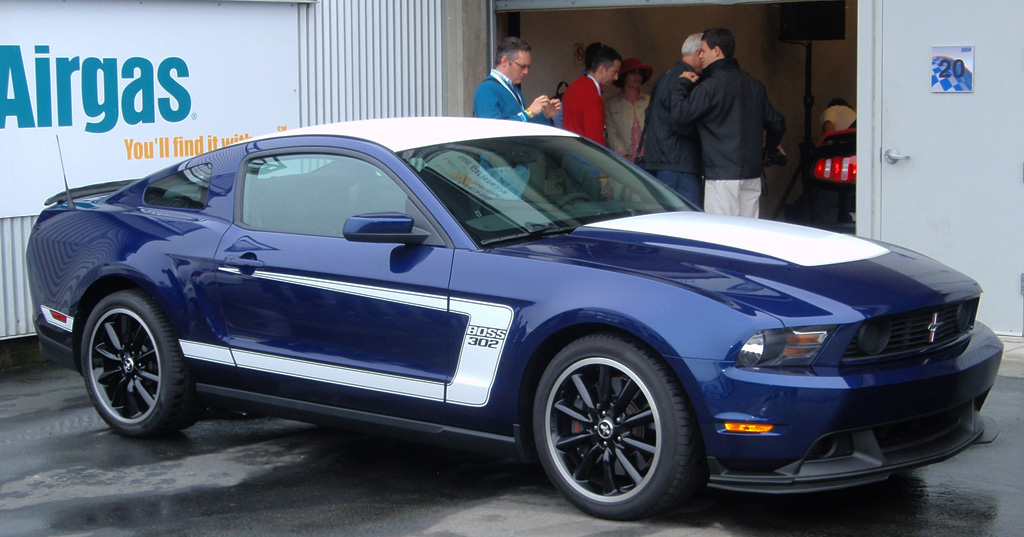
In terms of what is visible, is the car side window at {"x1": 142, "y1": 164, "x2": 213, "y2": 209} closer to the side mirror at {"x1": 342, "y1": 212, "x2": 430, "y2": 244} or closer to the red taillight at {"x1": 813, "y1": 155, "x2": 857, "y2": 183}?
the side mirror at {"x1": 342, "y1": 212, "x2": 430, "y2": 244}

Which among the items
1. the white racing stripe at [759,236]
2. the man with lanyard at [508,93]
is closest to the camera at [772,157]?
the man with lanyard at [508,93]

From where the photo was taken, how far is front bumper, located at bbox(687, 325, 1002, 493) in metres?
4.30

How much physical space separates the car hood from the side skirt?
30.4 inches

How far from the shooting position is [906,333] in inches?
182

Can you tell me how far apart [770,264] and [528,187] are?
4.07 feet

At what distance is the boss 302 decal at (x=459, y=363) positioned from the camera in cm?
489

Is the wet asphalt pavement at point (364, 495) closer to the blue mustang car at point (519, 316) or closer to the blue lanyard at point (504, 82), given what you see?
the blue mustang car at point (519, 316)

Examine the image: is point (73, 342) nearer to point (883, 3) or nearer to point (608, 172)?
point (608, 172)

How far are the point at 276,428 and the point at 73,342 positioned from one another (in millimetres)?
1118

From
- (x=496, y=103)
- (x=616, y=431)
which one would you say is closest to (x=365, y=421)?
(x=616, y=431)

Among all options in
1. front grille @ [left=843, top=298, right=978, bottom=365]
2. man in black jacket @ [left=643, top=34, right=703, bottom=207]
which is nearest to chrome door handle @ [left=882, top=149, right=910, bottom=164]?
man in black jacket @ [left=643, top=34, right=703, bottom=207]

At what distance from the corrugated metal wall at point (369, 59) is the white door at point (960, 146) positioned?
161 inches

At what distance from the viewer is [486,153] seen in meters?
5.64

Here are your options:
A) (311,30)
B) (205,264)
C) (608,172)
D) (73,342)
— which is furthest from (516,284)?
(311,30)
